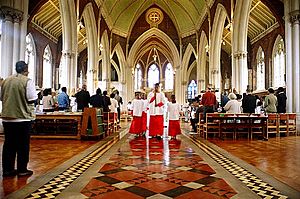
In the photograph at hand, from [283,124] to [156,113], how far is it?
4375 mm

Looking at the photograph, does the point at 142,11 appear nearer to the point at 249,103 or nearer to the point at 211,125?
the point at 249,103

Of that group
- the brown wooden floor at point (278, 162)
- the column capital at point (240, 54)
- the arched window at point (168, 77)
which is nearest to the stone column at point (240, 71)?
the column capital at point (240, 54)

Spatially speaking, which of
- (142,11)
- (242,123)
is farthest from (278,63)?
(142,11)

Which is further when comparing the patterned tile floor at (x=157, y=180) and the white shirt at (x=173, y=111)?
the white shirt at (x=173, y=111)

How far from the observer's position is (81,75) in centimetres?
2752

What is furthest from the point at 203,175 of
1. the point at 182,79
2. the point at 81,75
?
the point at 81,75

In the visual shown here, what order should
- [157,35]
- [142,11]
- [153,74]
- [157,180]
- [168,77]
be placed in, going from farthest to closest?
[153,74] < [168,77] < [157,35] < [142,11] < [157,180]

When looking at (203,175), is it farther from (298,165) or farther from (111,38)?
(111,38)

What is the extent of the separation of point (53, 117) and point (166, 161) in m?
4.46

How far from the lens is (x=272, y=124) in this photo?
9516 mm

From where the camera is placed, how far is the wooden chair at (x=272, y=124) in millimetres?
9141

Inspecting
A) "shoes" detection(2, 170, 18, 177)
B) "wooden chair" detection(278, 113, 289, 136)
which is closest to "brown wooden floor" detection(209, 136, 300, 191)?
"wooden chair" detection(278, 113, 289, 136)

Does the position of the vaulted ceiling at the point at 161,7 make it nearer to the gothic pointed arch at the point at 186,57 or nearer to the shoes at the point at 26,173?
the gothic pointed arch at the point at 186,57

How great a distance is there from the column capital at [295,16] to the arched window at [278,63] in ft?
28.6
